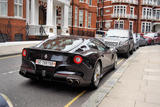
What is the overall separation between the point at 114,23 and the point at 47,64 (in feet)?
166

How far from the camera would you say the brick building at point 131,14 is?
53.2 meters

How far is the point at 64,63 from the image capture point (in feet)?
16.1

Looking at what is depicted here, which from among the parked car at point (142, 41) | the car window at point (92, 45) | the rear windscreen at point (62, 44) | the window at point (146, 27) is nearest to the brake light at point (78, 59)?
the rear windscreen at point (62, 44)

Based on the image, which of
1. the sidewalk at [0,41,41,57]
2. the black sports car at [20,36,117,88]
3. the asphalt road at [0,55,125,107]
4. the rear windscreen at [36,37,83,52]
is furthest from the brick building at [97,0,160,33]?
the asphalt road at [0,55,125,107]

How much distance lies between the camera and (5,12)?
1780 cm

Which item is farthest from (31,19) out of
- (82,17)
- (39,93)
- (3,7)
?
(39,93)

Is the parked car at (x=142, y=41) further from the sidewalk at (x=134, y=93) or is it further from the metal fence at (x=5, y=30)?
the sidewalk at (x=134, y=93)

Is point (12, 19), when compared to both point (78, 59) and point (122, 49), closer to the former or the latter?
point (122, 49)

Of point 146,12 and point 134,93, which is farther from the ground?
point 146,12

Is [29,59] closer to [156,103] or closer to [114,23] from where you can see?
[156,103]

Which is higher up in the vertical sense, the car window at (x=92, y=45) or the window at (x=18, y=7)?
the window at (x=18, y=7)

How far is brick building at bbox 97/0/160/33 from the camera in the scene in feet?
174

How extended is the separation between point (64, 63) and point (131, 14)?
2075 inches

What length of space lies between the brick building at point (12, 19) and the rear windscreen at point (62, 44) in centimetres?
1187
